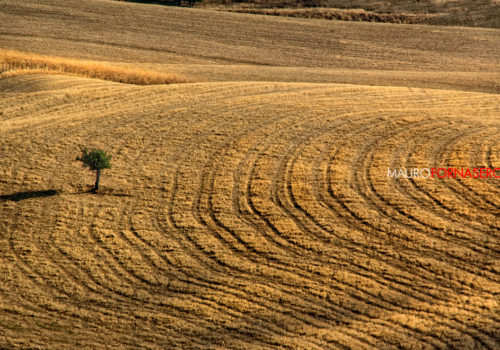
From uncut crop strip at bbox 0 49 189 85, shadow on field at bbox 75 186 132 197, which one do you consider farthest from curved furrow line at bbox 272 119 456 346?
uncut crop strip at bbox 0 49 189 85

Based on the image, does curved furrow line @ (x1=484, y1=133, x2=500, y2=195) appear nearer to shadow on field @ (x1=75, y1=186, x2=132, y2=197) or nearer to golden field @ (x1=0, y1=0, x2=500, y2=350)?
golden field @ (x1=0, y1=0, x2=500, y2=350)

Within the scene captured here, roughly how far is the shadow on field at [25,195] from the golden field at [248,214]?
0.29 ft

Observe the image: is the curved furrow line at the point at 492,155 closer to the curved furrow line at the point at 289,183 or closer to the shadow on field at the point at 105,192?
the curved furrow line at the point at 289,183

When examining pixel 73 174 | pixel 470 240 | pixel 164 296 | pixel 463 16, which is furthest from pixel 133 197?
pixel 463 16

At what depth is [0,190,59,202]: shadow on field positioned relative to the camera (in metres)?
22.0

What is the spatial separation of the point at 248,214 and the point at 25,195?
32.0 ft

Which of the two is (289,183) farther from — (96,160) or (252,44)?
(252,44)

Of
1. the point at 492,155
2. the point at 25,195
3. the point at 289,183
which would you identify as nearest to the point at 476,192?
the point at 492,155

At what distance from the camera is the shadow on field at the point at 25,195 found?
22.0 meters

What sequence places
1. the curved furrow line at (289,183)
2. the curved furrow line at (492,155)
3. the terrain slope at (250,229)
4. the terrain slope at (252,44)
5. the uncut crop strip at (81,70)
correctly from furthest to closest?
the terrain slope at (252,44), the uncut crop strip at (81,70), the curved furrow line at (492,155), the curved furrow line at (289,183), the terrain slope at (250,229)

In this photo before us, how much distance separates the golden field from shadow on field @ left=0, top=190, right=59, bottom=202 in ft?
0.29

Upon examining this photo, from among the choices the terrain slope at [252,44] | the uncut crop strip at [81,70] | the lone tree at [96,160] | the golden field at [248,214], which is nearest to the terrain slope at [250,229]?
the golden field at [248,214]

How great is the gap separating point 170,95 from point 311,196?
15562mm

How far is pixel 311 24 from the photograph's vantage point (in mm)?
53062
